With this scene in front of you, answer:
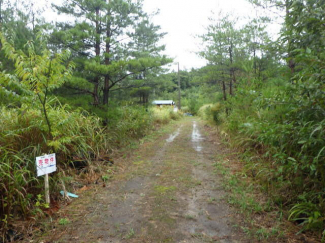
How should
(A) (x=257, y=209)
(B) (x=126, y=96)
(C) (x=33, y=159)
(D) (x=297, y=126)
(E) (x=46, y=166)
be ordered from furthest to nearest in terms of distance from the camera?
(B) (x=126, y=96) → (C) (x=33, y=159) → (E) (x=46, y=166) → (A) (x=257, y=209) → (D) (x=297, y=126)

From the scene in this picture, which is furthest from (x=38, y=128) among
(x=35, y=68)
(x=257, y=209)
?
(x=257, y=209)

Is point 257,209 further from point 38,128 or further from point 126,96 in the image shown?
point 126,96

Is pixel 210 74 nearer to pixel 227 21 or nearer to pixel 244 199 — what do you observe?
pixel 227 21

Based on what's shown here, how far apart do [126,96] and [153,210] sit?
7767mm

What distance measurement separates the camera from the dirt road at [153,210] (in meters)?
2.69

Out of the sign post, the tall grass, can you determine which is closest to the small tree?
the tall grass

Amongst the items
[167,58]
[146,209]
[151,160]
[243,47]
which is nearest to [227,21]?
[243,47]

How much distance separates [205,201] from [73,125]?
317 centimetres

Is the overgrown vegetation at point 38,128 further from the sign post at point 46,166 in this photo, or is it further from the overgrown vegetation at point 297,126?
the overgrown vegetation at point 297,126

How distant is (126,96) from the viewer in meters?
10.5

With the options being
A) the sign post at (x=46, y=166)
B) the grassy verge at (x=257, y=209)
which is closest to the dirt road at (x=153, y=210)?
the grassy verge at (x=257, y=209)

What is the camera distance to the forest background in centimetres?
269

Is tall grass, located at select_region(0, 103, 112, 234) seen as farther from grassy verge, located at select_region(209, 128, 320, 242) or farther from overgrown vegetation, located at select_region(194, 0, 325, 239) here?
overgrown vegetation, located at select_region(194, 0, 325, 239)

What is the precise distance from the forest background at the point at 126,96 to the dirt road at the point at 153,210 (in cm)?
71
